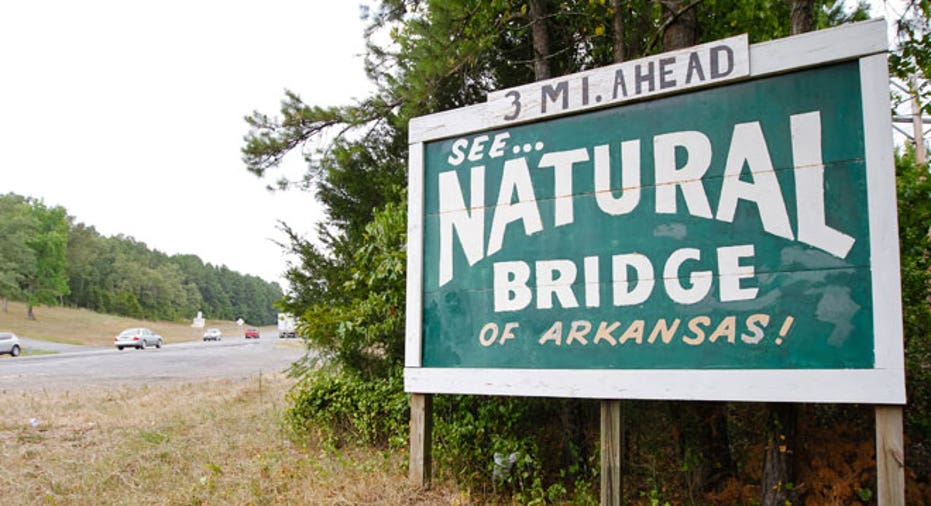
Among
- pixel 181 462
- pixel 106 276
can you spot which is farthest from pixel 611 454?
pixel 106 276

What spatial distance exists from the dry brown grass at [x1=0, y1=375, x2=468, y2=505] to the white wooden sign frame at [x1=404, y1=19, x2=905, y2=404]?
1346 mm

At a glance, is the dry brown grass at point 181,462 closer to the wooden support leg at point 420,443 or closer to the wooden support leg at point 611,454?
the wooden support leg at point 420,443

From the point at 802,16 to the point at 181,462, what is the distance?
6.19 m

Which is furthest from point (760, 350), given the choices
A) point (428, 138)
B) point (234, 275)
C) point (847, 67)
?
point (234, 275)

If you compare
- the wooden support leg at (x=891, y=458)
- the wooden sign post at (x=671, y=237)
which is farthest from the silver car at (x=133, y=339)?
the wooden support leg at (x=891, y=458)

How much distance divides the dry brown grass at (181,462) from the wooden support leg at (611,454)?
108cm

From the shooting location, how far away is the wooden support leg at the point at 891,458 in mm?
3125

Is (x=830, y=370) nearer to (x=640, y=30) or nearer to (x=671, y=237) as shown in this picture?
(x=671, y=237)

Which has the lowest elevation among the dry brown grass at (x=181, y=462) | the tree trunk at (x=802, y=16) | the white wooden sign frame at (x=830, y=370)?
the dry brown grass at (x=181, y=462)

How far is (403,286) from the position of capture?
6.15 m

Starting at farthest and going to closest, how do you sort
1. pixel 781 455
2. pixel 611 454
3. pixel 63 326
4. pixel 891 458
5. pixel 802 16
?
pixel 63 326 → pixel 802 16 → pixel 781 455 → pixel 611 454 → pixel 891 458

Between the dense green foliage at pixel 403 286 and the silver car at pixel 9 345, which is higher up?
the dense green foliage at pixel 403 286

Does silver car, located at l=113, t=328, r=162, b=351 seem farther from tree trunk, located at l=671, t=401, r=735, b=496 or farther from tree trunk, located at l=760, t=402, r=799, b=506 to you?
tree trunk, located at l=760, t=402, r=799, b=506

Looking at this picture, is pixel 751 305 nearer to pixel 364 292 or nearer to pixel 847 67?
pixel 847 67
